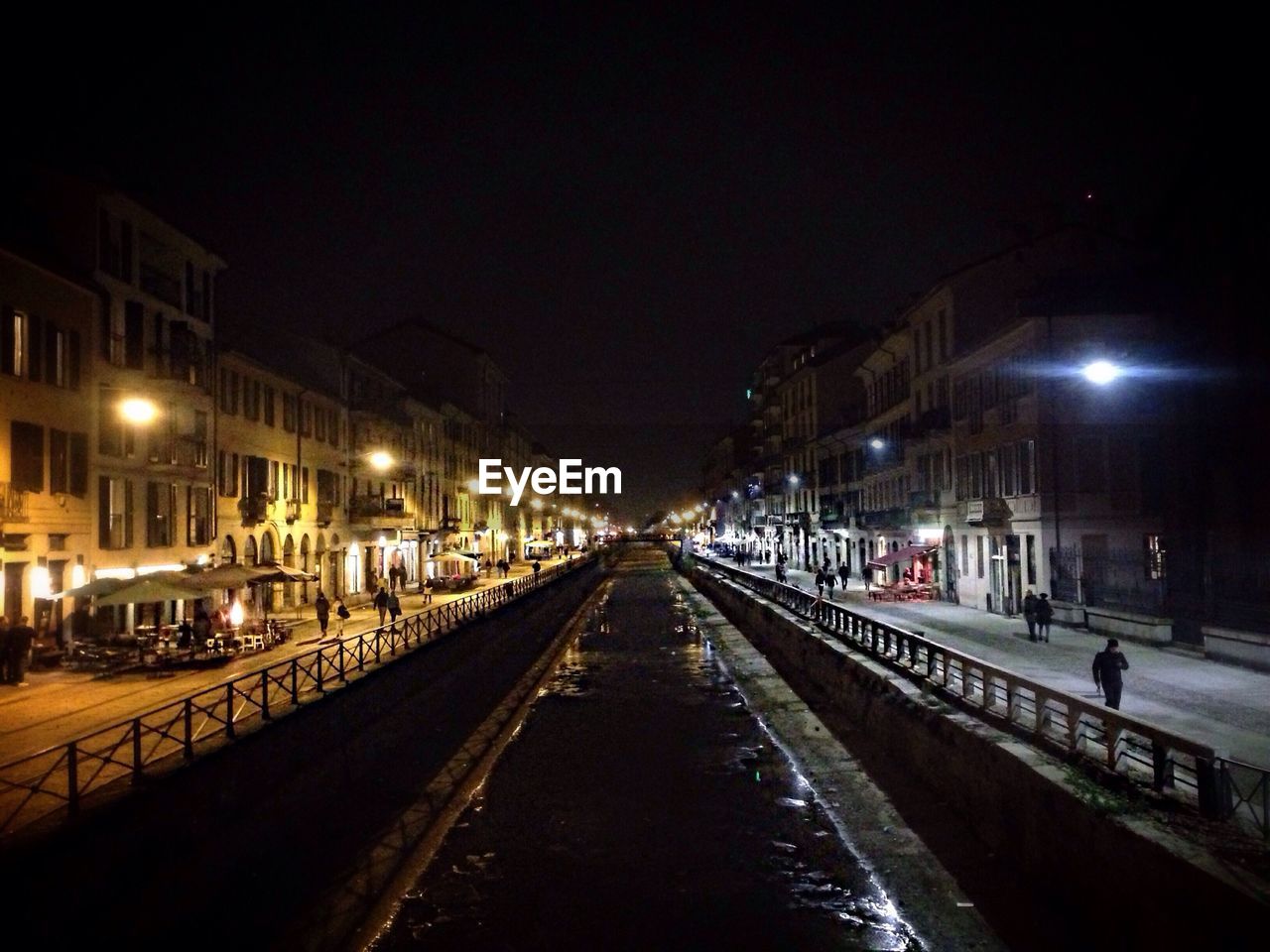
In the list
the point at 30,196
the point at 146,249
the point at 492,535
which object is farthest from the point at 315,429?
the point at 492,535

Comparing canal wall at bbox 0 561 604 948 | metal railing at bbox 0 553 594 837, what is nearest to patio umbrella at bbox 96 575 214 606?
metal railing at bbox 0 553 594 837

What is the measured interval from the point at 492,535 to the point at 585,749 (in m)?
79.7

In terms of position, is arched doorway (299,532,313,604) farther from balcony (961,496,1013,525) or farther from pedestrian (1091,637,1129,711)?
pedestrian (1091,637,1129,711)

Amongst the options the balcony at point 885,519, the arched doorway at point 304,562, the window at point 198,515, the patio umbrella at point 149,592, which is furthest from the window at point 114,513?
the balcony at point 885,519

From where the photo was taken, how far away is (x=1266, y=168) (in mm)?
26062

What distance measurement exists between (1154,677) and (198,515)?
96.0 feet

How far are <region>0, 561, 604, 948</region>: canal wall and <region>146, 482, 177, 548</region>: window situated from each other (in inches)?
415

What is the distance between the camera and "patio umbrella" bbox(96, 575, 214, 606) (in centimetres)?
2437

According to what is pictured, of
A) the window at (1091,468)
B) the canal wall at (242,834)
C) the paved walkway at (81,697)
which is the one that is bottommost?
the canal wall at (242,834)

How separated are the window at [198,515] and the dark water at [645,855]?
617 inches

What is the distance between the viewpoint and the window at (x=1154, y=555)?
31.3m

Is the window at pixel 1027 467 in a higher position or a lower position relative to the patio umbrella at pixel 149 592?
higher

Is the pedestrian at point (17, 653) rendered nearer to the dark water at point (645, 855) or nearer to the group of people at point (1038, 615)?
the dark water at point (645, 855)

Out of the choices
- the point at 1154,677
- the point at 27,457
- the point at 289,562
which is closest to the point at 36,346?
the point at 27,457
